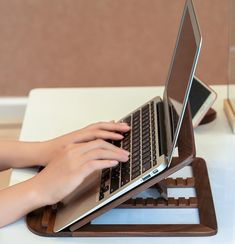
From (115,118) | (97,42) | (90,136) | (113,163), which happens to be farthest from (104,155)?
(97,42)

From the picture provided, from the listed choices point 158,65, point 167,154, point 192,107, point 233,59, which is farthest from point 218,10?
point 167,154

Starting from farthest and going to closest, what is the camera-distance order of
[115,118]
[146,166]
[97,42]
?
[97,42] → [115,118] → [146,166]

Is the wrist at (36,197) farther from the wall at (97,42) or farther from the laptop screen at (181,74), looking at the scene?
the wall at (97,42)

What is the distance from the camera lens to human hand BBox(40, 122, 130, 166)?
954 mm

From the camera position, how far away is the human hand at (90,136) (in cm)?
95

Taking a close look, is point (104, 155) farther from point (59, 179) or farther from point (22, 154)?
point (22, 154)

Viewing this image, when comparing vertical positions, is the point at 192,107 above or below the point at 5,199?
above

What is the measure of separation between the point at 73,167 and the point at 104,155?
0.05 meters

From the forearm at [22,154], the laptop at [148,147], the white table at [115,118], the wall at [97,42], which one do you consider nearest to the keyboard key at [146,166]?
the laptop at [148,147]

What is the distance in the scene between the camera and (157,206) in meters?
0.88

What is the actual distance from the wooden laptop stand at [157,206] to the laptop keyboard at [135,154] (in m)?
0.03

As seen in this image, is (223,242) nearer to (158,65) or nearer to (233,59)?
(233,59)

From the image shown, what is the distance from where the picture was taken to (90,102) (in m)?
1.24

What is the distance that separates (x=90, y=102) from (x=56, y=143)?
0.26 meters
